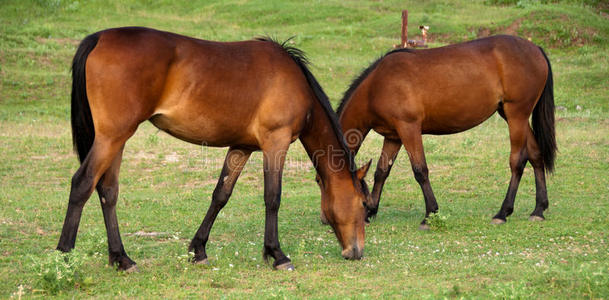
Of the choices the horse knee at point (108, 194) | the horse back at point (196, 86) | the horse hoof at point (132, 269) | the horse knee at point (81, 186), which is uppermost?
the horse back at point (196, 86)

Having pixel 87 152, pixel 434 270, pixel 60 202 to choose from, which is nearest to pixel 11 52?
pixel 60 202

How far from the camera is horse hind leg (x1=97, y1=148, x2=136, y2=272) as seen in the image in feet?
21.6

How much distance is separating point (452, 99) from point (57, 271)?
5851 mm

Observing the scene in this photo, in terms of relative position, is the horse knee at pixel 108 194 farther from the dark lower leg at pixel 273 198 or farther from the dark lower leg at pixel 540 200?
the dark lower leg at pixel 540 200

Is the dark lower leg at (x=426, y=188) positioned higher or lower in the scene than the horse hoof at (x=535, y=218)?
higher

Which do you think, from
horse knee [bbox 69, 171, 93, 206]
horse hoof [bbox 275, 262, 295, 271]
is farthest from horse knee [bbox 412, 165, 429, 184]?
horse knee [bbox 69, 171, 93, 206]

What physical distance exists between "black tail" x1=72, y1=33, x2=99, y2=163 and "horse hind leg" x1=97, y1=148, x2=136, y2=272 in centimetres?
29

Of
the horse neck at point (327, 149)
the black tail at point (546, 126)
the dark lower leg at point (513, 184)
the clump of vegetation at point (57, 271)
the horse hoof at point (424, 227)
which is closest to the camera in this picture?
the clump of vegetation at point (57, 271)

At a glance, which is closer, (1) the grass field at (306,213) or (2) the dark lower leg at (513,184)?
(1) the grass field at (306,213)

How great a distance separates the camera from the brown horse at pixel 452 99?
9.18 m

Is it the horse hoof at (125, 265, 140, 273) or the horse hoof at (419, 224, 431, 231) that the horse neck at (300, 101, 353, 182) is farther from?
the horse hoof at (125, 265, 140, 273)

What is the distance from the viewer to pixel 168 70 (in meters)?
6.45

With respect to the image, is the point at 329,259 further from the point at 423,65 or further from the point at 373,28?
the point at 373,28

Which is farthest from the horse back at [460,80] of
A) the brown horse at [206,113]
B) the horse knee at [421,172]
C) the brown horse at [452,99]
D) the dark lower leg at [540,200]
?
the brown horse at [206,113]
